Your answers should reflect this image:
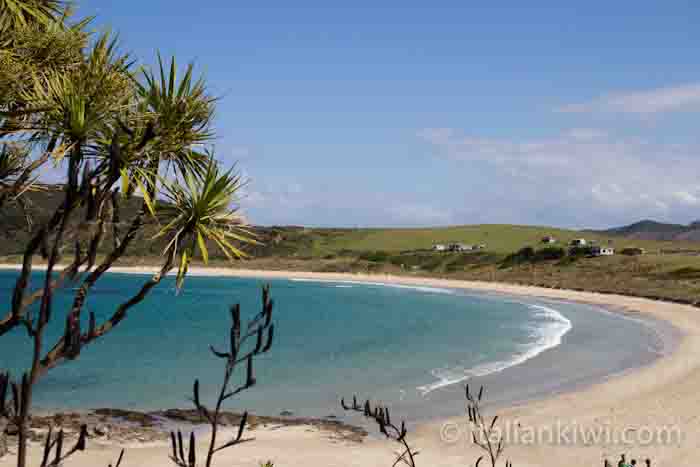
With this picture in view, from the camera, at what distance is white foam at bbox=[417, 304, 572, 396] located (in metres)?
25.2

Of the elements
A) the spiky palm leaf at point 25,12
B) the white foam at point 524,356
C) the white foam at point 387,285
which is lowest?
the white foam at point 387,285

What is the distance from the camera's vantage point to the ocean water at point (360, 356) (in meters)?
22.7

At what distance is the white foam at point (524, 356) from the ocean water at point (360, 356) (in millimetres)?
63

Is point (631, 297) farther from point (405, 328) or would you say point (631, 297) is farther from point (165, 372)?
point (165, 372)

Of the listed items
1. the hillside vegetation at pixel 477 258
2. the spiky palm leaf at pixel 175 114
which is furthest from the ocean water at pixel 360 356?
the spiky palm leaf at pixel 175 114

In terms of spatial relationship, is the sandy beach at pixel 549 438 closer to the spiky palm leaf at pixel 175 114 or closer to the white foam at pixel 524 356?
the white foam at pixel 524 356

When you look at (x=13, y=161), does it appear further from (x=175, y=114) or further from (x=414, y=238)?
(x=414, y=238)

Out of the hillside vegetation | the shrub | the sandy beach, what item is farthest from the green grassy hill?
the sandy beach

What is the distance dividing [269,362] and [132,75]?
24.4 m

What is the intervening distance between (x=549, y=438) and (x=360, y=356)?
634 inches

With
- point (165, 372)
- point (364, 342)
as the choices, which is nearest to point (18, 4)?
point (165, 372)

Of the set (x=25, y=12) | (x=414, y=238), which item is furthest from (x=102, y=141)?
(x=414, y=238)

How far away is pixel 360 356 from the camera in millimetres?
32156

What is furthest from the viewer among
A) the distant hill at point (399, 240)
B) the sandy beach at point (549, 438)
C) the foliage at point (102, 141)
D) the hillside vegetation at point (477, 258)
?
the distant hill at point (399, 240)
